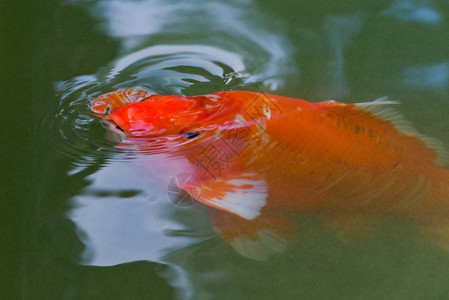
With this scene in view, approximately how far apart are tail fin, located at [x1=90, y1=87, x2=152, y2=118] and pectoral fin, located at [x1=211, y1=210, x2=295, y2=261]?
49cm

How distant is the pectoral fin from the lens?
1.58 m

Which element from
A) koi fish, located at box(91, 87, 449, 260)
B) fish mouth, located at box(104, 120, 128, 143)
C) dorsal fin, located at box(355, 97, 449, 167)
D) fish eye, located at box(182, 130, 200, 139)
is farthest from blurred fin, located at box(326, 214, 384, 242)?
fish mouth, located at box(104, 120, 128, 143)

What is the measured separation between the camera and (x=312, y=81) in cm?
197

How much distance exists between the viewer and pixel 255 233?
1.62 m

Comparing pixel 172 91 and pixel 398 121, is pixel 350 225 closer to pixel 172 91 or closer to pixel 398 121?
pixel 398 121

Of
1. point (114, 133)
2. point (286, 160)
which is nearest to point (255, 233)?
point (286, 160)

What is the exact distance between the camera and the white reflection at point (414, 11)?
2.20m

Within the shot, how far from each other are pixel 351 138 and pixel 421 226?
39 cm

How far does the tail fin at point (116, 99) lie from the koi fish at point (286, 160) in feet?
0.22

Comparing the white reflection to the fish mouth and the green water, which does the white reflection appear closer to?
the green water

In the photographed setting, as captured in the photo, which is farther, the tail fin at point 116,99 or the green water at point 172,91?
the tail fin at point 116,99

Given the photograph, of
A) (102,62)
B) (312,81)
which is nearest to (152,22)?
(102,62)

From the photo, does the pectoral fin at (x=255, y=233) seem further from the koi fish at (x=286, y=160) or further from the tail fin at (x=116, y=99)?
the tail fin at (x=116, y=99)

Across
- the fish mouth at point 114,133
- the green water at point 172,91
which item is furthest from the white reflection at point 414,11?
the fish mouth at point 114,133
